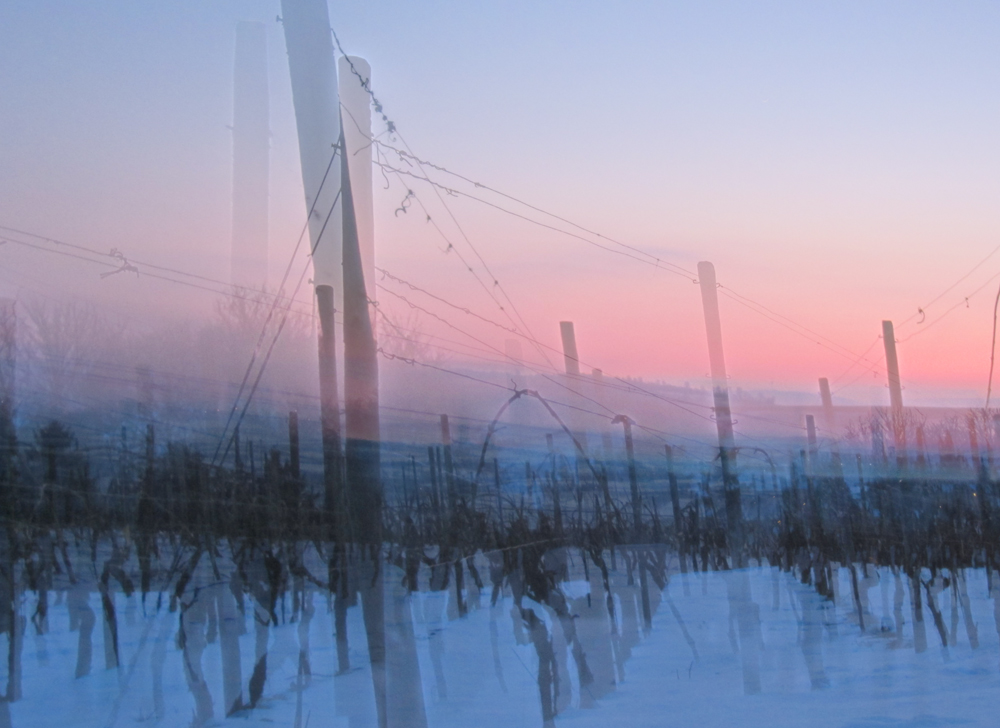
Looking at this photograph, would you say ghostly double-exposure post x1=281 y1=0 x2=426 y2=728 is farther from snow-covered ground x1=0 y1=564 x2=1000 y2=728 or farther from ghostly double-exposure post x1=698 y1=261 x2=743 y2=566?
ghostly double-exposure post x1=698 y1=261 x2=743 y2=566

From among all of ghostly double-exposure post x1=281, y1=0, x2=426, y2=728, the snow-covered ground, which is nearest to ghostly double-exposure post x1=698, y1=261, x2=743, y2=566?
the snow-covered ground

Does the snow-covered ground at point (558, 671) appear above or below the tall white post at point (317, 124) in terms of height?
below

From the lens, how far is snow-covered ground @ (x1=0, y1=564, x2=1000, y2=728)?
14.5 ft

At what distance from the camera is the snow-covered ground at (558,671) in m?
4.43

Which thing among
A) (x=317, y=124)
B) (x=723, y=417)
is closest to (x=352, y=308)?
(x=317, y=124)

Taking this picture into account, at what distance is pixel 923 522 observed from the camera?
7645 mm

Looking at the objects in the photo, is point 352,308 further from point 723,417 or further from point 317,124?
point 723,417

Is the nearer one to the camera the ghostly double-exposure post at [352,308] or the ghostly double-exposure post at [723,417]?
the ghostly double-exposure post at [352,308]

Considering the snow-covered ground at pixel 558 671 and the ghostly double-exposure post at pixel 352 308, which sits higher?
the ghostly double-exposure post at pixel 352 308

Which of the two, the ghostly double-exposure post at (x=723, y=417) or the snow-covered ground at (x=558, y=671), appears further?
the ghostly double-exposure post at (x=723, y=417)

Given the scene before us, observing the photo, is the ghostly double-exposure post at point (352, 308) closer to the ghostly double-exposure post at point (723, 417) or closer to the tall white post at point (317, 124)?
the tall white post at point (317, 124)

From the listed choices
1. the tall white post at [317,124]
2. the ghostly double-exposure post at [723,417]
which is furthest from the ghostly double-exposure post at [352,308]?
the ghostly double-exposure post at [723,417]

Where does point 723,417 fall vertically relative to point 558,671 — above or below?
above

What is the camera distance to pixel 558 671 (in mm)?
4945
